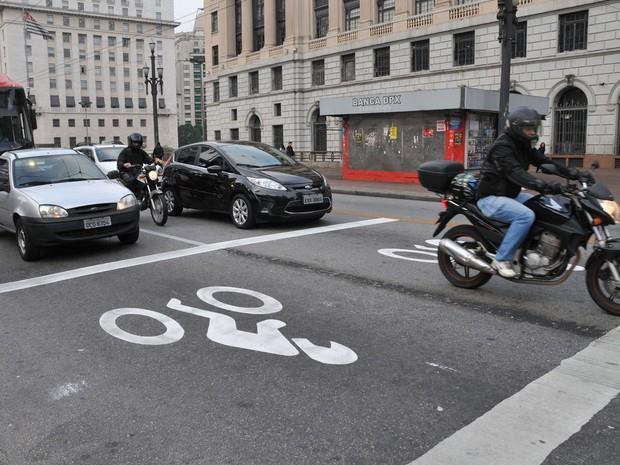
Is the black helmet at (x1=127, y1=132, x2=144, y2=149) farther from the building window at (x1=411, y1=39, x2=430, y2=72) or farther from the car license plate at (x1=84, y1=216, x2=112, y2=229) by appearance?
the building window at (x1=411, y1=39, x2=430, y2=72)

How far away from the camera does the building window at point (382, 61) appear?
4109cm

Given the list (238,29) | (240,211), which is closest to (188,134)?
(238,29)

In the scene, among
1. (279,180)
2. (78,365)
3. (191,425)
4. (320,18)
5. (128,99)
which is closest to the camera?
(191,425)

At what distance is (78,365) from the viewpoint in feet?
14.3

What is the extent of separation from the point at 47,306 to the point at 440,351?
12.6 feet

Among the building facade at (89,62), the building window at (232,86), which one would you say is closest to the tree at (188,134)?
the building facade at (89,62)

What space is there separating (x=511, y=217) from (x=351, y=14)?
4313 centimetres

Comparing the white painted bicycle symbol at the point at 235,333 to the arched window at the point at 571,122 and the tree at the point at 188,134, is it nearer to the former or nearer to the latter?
the arched window at the point at 571,122

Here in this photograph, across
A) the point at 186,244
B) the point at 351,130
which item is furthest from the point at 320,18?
the point at 186,244

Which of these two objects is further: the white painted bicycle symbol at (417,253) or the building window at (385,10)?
the building window at (385,10)

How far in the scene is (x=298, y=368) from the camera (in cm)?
417

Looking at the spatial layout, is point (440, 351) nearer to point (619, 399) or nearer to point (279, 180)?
point (619, 399)

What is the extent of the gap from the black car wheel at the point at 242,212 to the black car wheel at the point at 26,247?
11.4 ft

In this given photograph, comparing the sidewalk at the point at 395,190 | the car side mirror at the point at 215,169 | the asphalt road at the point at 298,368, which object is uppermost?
the car side mirror at the point at 215,169
